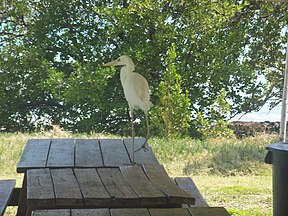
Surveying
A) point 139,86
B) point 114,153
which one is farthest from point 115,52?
point 139,86

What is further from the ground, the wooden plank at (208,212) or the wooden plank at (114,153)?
the wooden plank at (114,153)

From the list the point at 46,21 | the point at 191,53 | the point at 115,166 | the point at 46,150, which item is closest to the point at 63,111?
the point at 46,21

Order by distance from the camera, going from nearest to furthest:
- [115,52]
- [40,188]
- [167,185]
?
[40,188]
[167,185]
[115,52]

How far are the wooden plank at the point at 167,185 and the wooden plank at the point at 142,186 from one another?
3 centimetres

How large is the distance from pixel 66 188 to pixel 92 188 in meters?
0.11

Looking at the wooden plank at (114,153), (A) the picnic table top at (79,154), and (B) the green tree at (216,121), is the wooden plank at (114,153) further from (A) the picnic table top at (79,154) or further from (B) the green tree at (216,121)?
(B) the green tree at (216,121)

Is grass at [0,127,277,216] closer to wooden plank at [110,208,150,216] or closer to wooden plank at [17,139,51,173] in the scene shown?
wooden plank at [17,139,51,173]

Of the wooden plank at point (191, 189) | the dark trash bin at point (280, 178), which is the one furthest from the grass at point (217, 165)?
the wooden plank at point (191, 189)

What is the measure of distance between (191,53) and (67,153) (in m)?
4.43

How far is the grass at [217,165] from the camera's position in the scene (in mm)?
4973

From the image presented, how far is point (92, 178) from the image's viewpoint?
2.67 m

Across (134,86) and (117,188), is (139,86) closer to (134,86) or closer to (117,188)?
(134,86)

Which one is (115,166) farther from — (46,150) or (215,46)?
(215,46)

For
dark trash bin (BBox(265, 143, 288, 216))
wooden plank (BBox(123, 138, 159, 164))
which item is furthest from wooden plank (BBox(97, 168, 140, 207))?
dark trash bin (BBox(265, 143, 288, 216))
